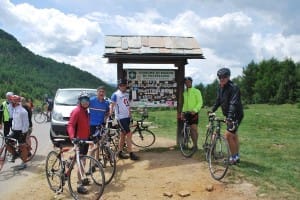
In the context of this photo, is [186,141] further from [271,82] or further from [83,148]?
[271,82]

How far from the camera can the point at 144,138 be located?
1309cm

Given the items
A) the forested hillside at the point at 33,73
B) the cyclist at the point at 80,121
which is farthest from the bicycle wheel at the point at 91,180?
the forested hillside at the point at 33,73

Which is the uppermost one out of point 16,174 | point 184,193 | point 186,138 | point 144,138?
point 186,138

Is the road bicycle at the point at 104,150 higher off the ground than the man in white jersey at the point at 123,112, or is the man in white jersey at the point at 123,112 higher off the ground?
the man in white jersey at the point at 123,112

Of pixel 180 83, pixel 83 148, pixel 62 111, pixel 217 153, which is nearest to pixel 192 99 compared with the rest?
pixel 180 83

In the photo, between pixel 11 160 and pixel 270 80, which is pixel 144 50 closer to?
pixel 11 160

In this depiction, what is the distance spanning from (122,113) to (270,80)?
232 ft

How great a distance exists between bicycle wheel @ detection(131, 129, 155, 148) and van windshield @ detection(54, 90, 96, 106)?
354 centimetres

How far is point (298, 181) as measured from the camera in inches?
319

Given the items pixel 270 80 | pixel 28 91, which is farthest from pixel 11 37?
pixel 270 80

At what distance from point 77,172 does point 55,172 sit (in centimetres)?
68

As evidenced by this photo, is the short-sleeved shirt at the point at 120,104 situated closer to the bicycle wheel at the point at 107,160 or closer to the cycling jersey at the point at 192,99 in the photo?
the bicycle wheel at the point at 107,160

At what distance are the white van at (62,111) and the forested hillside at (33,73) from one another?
3254 inches

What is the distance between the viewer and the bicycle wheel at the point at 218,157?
805 cm
